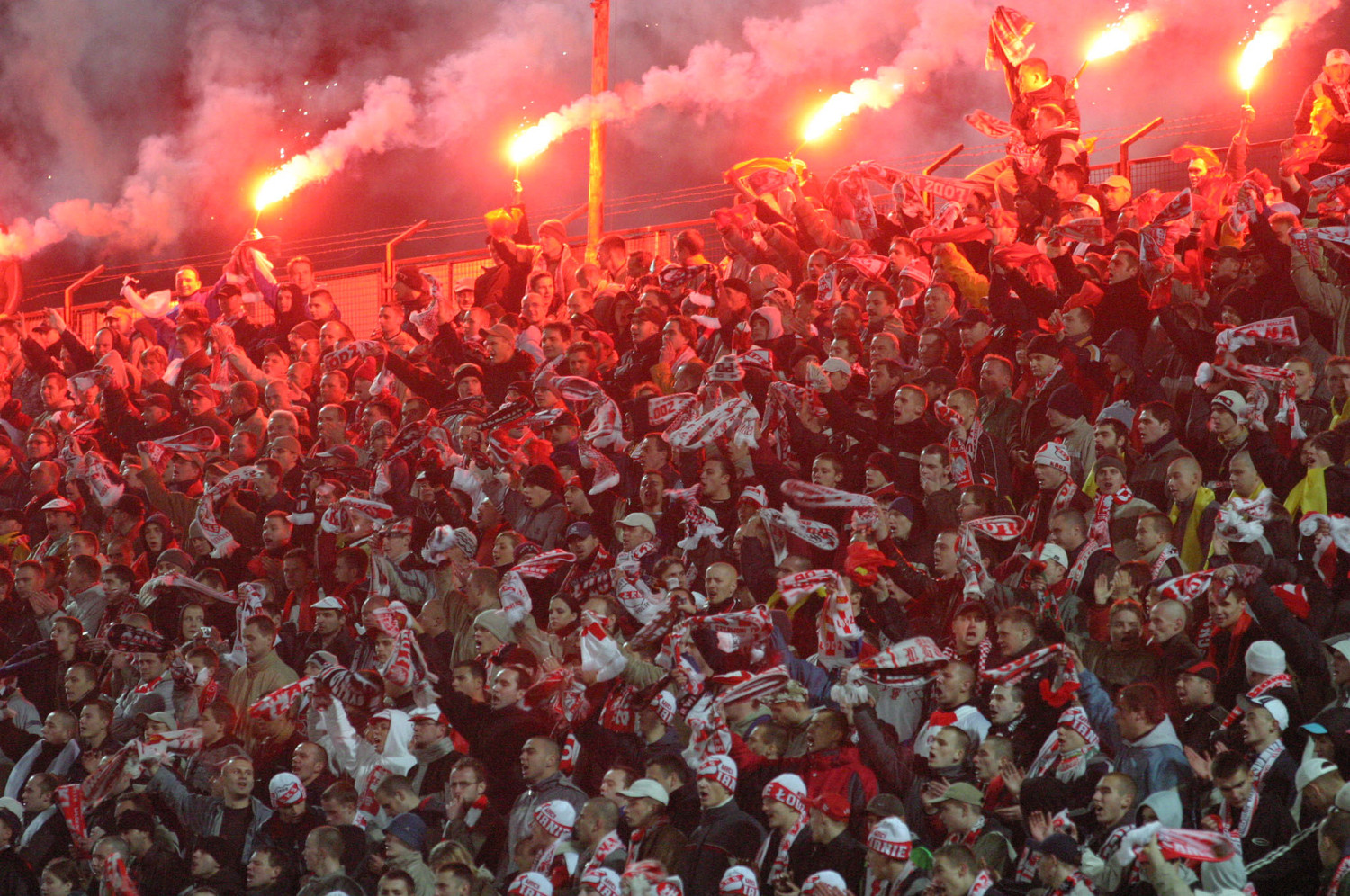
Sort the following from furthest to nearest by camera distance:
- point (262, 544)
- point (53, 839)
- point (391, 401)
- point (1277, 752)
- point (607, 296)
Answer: point (607, 296) < point (391, 401) < point (262, 544) < point (53, 839) < point (1277, 752)

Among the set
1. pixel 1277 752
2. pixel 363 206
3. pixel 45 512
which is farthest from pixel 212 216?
pixel 1277 752

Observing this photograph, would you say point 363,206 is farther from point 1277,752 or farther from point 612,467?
point 1277,752

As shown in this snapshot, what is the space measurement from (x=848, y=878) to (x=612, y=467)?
166 inches

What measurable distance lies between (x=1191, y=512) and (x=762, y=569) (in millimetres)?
2272

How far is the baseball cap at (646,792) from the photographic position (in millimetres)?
7934

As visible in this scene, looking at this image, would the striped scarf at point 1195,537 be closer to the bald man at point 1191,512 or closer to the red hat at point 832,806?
the bald man at point 1191,512

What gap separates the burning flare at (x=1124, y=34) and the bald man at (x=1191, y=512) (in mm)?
6953

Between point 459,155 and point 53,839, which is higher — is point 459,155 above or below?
above

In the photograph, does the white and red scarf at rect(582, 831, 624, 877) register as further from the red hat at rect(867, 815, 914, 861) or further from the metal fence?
the metal fence

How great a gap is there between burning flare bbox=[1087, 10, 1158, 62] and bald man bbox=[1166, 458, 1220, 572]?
695cm

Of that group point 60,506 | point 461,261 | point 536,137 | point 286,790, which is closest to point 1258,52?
point 536,137

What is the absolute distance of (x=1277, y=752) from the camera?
6.90m

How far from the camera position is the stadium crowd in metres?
7.50

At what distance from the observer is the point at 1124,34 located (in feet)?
49.2
